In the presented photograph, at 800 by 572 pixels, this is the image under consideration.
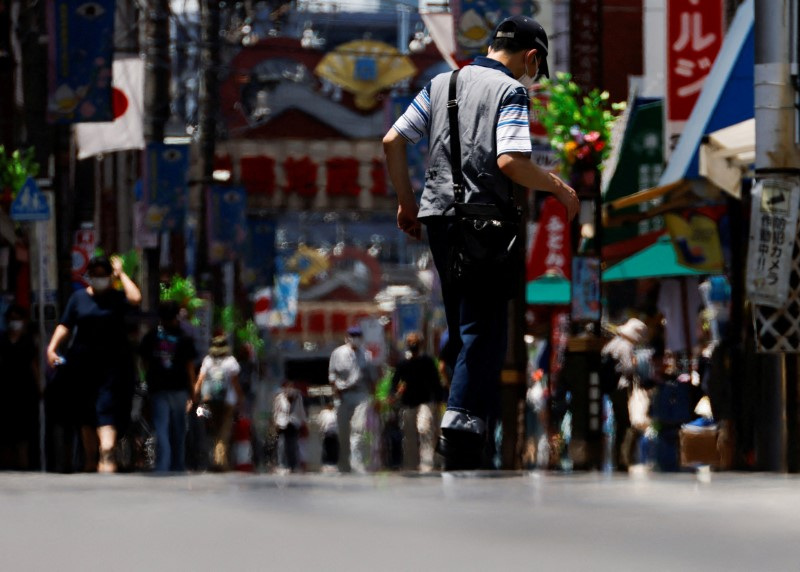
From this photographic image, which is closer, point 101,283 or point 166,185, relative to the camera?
point 101,283

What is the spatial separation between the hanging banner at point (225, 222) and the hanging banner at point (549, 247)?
9.63 meters

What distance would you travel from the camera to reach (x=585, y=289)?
18766 millimetres

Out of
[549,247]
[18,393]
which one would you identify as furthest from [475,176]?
[549,247]

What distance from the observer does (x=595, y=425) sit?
1712 centimetres

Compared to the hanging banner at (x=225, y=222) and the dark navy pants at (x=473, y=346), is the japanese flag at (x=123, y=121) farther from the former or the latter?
the dark navy pants at (x=473, y=346)

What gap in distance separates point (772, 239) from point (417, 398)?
31.8 feet

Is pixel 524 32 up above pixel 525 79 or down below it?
above

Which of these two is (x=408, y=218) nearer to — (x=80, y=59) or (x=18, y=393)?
(x=18, y=393)

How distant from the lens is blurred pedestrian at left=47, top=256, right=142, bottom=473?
1195 centimetres

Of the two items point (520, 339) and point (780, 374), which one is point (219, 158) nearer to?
point (520, 339)

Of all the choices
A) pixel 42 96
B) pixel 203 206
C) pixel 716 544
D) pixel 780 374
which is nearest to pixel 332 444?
pixel 42 96

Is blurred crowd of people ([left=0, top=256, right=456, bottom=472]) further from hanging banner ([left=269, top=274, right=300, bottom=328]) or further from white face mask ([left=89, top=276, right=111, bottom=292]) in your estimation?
hanging banner ([left=269, top=274, right=300, bottom=328])

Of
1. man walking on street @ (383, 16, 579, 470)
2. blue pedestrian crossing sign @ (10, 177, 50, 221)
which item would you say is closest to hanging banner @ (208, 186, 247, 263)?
blue pedestrian crossing sign @ (10, 177, 50, 221)

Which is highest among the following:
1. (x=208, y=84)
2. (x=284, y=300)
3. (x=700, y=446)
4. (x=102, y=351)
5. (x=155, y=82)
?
(x=208, y=84)
